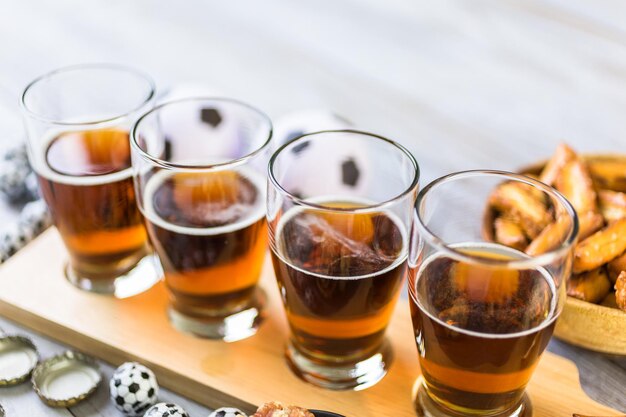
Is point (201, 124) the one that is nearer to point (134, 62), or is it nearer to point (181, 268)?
point (181, 268)

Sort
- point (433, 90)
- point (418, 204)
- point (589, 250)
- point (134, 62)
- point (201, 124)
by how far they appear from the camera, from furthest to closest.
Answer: point (134, 62), point (433, 90), point (201, 124), point (589, 250), point (418, 204)

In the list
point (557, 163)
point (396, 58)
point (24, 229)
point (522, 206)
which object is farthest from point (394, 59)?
point (24, 229)

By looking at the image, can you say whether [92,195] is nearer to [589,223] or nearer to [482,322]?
[482,322]

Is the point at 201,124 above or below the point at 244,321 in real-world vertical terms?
above

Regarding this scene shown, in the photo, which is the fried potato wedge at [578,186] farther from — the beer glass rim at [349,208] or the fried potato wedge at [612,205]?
the beer glass rim at [349,208]

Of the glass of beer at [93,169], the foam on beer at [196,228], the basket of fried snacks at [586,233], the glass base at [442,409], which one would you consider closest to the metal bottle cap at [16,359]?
the glass of beer at [93,169]

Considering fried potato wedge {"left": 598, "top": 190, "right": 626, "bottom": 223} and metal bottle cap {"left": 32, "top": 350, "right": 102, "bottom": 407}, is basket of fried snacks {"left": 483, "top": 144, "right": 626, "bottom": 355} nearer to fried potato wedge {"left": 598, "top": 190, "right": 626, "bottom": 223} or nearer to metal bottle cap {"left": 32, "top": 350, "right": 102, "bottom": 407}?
fried potato wedge {"left": 598, "top": 190, "right": 626, "bottom": 223}

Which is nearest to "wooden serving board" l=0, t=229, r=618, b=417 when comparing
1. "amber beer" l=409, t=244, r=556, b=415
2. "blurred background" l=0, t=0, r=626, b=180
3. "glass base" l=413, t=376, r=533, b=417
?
"glass base" l=413, t=376, r=533, b=417

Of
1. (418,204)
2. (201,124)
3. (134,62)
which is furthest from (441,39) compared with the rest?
(418,204)
